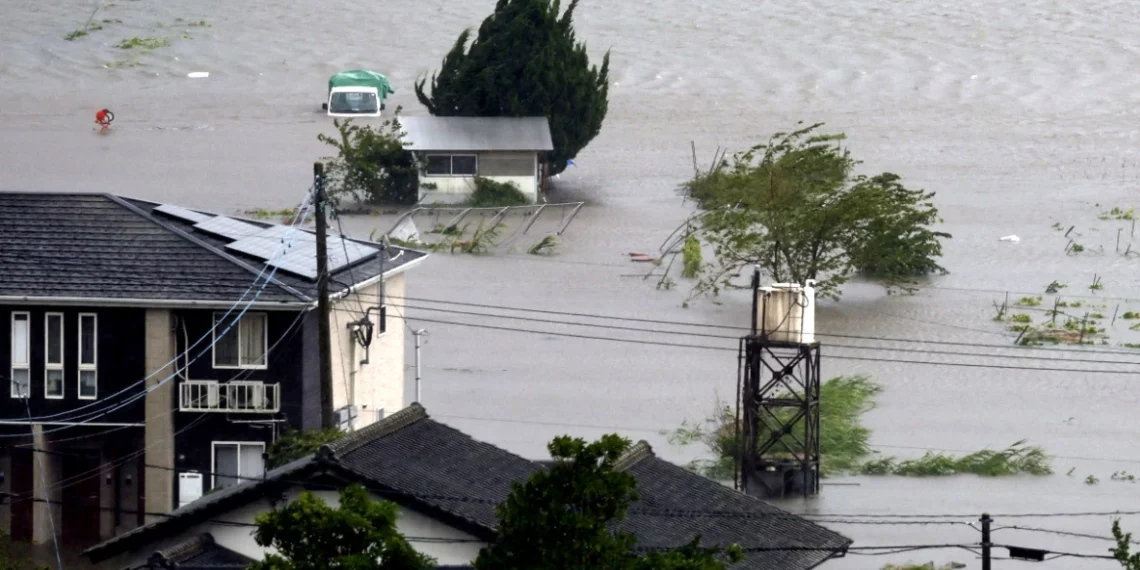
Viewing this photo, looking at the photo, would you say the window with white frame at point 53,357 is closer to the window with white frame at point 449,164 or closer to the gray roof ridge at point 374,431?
the gray roof ridge at point 374,431

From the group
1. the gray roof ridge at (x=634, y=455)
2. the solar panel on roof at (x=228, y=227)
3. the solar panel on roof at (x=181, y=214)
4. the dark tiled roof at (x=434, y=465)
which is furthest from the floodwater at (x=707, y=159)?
the dark tiled roof at (x=434, y=465)

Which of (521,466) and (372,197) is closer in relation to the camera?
(521,466)

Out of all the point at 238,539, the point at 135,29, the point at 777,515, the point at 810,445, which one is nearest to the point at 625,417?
the point at 810,445

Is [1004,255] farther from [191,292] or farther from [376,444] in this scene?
[376,444]

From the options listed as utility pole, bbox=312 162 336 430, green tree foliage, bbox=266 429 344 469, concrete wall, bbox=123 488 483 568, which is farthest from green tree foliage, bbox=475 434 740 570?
green tree foliage, bbox=266 429 344 469

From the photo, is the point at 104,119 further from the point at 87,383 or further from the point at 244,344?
the point at 244,344

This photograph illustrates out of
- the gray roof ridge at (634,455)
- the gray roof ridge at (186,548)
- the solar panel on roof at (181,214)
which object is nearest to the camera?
the gray roof ridge at (186,548)

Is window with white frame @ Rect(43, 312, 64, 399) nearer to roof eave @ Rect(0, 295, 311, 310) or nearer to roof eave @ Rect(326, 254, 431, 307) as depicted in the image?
roof eave @ Rect(0, 295, 311, 310)
